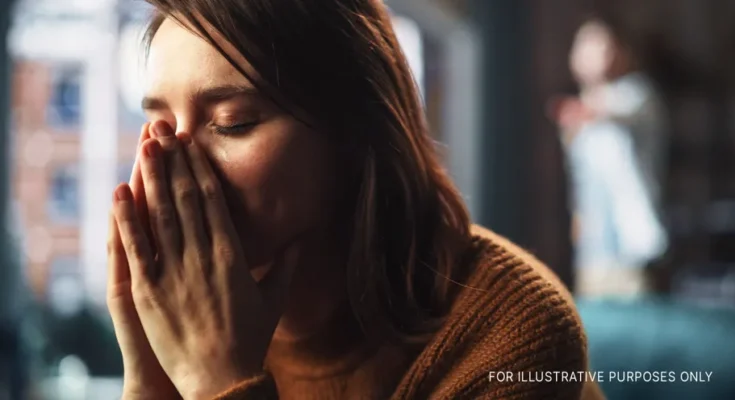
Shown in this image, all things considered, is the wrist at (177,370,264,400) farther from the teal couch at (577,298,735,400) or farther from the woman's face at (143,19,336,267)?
the teal couch at (577,298,735,400)

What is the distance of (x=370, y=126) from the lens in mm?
482

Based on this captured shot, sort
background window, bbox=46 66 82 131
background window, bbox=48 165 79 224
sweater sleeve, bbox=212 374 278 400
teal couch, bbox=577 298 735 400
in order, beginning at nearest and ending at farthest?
1. sweater sleeve, bbox=212 374 278 400
2. teal couch, bbox=577 298 735 400
3. background window, bbox=48 165 79 224
4. background window, bbox=46 66 82 131

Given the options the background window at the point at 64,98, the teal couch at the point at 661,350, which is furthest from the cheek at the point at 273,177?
the background window at the point at 64,98

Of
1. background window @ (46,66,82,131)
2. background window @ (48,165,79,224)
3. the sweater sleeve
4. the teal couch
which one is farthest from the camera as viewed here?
background window @ (46,66,82,131)

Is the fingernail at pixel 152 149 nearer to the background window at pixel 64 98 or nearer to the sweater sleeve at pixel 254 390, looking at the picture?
the sweater sleeve at pixel 254 390

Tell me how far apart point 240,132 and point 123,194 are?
0.07 meters

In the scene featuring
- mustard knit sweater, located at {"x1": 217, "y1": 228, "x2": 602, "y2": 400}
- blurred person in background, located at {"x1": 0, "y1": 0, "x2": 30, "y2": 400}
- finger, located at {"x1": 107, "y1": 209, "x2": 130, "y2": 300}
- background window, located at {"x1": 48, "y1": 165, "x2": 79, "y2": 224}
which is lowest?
blurred person in background, located at {"x1": 0, "y1": 0, "x2": 30, "y2": 400}

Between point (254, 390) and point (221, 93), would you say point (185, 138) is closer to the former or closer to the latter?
point (221, 93)

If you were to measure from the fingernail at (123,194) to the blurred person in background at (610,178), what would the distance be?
1.65ft

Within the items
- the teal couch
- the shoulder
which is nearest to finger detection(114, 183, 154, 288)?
the shoulder

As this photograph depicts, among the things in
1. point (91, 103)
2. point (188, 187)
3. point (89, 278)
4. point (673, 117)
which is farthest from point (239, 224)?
point (673, 117)

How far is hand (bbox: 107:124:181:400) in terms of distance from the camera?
457mm

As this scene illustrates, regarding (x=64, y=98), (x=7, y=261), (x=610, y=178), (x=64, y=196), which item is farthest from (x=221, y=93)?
(x=7, y=261)

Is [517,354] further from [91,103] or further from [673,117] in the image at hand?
[673,117]
